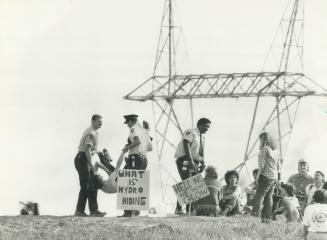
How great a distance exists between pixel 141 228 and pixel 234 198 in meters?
3.25

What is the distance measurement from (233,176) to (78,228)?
12.9 feet

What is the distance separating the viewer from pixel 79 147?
1577 cm

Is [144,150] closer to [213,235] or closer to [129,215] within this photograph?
[129,215]

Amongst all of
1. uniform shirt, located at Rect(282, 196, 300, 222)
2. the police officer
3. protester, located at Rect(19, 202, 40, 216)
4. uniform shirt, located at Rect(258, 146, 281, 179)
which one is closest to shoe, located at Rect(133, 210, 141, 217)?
the police officer

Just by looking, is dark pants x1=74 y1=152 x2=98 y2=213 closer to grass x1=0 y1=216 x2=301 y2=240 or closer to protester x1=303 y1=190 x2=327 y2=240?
grass x1=0 y1=216 x2=301 y2=240


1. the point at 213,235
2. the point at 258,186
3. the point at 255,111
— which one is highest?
the point at 255,111

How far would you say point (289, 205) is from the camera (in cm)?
1639

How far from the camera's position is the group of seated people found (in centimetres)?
1627

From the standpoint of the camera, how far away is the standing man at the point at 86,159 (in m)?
15.6

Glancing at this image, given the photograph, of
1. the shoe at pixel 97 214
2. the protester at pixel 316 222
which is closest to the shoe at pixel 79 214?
the shoe at pixel 97 214

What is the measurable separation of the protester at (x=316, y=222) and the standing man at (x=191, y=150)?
3942mm

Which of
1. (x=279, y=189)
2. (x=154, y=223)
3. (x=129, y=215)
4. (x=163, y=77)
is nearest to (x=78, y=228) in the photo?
(x=154, y=223)

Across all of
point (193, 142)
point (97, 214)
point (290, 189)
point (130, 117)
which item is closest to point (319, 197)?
point (290, 189)

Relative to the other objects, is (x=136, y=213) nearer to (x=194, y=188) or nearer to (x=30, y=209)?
(x=194, y=188)
